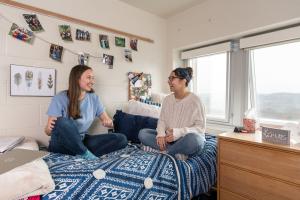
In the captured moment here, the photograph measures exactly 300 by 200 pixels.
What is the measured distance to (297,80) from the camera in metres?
1.74

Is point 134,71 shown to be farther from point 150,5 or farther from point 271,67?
point 271,67

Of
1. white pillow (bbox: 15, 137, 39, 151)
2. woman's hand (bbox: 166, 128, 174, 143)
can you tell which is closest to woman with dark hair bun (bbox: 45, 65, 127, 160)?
white pillow (bbox: 15, 137, 39, 151)

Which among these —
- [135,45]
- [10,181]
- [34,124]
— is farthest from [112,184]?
[135,45]

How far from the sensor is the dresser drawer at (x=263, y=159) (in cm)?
114

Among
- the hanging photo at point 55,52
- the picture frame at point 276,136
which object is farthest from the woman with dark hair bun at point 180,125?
the hanging photo at point 55,52

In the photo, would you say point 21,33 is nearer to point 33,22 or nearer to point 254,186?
point 33,22

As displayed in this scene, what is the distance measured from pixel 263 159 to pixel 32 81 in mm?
1899

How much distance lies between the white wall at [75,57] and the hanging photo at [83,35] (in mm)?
42

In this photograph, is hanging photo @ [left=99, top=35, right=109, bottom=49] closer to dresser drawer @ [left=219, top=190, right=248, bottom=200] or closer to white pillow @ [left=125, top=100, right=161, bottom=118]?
white pillow @ [left=125, top=100, right=161, bottom=118]

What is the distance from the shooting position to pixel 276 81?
1.88 m

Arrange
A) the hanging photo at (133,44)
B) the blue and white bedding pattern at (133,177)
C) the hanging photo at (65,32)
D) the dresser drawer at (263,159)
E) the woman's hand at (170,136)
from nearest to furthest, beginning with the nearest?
the blue and white bedding pattern at (133,177)
the dresser drawer at (263,159)
the woman's hand at (170,136)
the hanging photo at (65,32)
the hanging photo at (133,44)

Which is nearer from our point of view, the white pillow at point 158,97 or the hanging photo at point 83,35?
the hanging photo at point 83,35

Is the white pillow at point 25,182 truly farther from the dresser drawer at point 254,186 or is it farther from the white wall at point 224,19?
the white wall at point 224,19

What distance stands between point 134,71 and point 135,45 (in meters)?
0.32
